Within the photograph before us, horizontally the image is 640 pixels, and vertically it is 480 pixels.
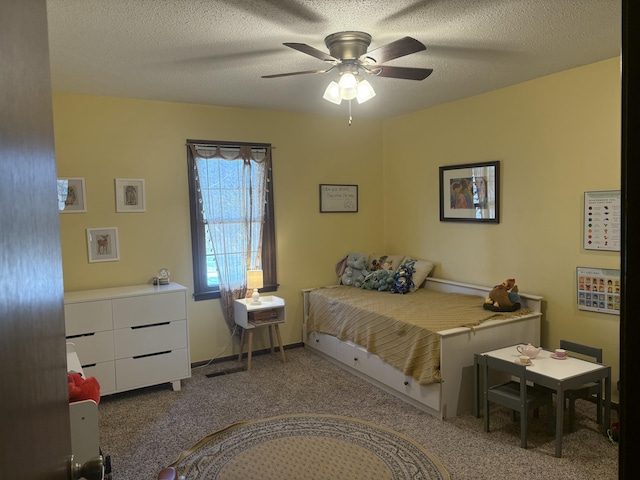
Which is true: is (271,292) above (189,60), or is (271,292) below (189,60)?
below

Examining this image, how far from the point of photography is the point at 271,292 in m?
4.84

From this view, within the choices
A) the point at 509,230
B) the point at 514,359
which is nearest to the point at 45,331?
the point at 514,359

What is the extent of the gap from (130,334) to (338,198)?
258 centimetres

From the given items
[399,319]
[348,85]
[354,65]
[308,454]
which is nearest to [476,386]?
[399,319]

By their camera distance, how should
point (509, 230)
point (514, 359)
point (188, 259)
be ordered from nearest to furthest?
point (514, 359), point (509, 230), point (188, 259)

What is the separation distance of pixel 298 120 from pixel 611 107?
2837 mm

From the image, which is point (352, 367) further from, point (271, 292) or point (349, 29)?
point (349, 29)

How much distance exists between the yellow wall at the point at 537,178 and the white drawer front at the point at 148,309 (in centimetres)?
260

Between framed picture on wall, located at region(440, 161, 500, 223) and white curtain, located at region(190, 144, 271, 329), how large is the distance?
6.00 feet

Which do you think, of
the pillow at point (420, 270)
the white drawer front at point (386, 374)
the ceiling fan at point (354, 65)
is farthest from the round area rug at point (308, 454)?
the ceiling fan at point (354, 65)

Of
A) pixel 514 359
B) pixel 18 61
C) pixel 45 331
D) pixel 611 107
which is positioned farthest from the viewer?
pixel 611 107

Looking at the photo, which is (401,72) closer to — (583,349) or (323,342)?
(583,349)

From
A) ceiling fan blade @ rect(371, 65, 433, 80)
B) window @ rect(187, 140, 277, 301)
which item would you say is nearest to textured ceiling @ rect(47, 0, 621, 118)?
ceiling fan blade @ rect(371, 65, 433, 80)

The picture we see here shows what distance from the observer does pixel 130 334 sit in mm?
3678
